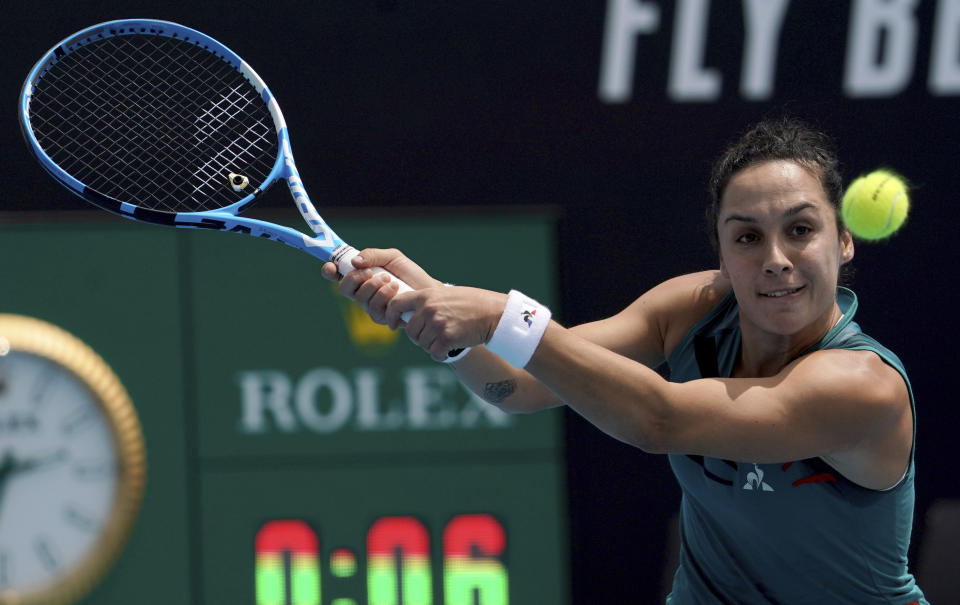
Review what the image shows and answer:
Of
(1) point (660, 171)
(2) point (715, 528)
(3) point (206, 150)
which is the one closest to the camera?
(2) point (715, 528)

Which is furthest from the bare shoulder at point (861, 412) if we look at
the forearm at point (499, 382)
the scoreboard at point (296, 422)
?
the scoreboard at point (296, 422)

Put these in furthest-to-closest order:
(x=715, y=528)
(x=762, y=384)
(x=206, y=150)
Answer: (x=206, y=150), (x=715, y=528), (x=762, y=384)

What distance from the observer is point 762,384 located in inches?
76.7

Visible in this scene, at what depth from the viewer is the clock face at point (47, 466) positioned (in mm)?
3312

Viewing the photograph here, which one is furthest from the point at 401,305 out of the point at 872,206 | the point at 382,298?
the point at 872,206

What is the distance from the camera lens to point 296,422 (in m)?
3.35

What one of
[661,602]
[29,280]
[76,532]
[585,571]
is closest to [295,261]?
[29,280]

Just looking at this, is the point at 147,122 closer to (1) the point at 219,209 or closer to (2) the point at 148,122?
(2) the point at 148,122

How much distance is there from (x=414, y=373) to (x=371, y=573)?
Result: 54 centimetres

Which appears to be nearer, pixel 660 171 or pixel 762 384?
pixel 762 384

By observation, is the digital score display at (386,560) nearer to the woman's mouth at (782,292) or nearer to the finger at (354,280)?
the finger at (354,280)

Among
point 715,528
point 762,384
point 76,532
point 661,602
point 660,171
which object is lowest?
point 661,602

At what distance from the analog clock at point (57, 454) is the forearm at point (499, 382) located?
4.50 feet

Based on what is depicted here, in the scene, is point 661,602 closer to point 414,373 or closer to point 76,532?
point 414,373
